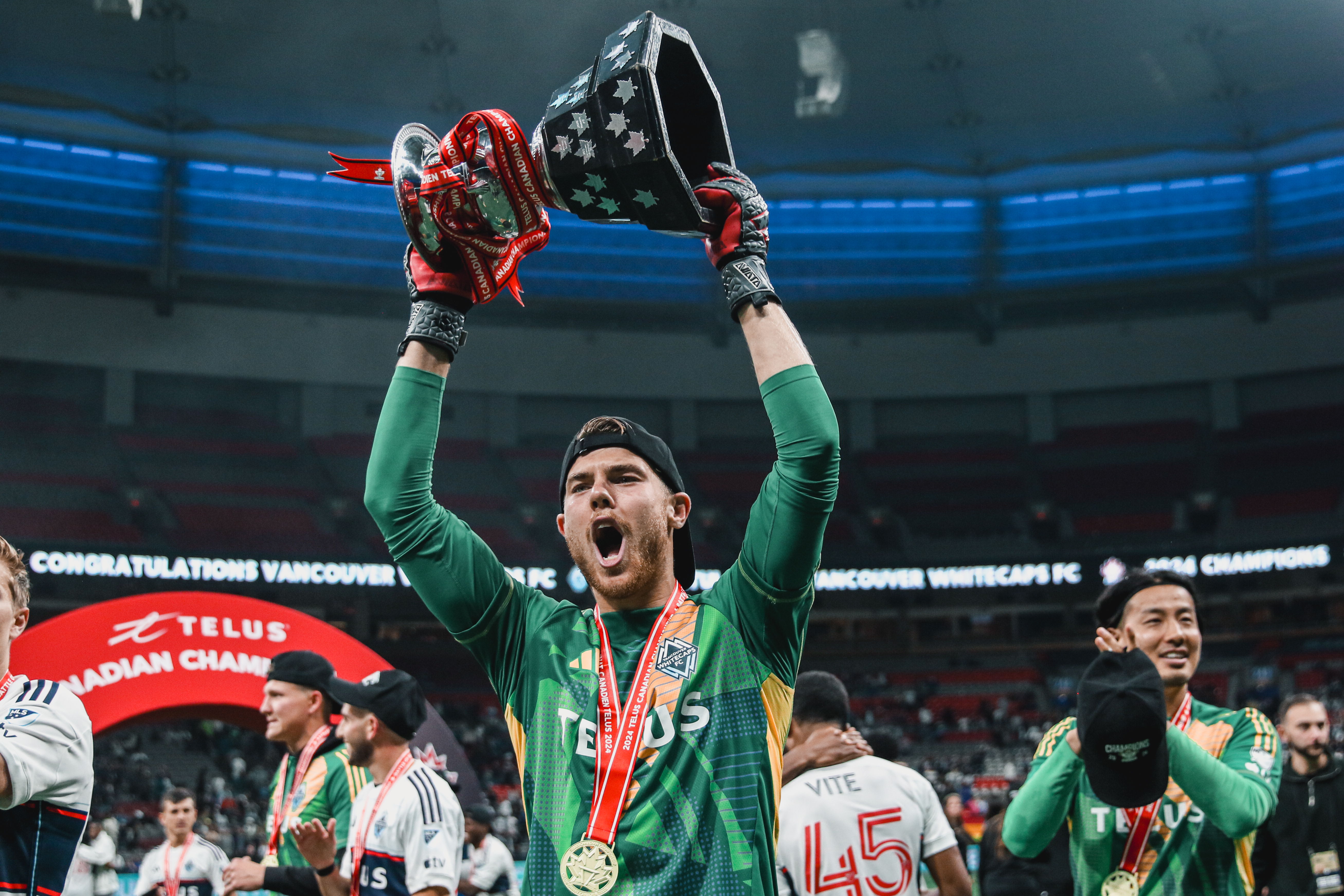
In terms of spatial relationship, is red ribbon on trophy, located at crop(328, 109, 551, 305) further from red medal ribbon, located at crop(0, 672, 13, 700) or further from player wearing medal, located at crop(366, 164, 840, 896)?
red medal ribbon, located at crop(0, 672, 13, 700)

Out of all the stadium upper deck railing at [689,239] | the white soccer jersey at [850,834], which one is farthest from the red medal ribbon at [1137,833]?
the stadium upper deck railing at [689,239]

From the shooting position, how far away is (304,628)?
8.40m

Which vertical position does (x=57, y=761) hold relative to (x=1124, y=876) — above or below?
above

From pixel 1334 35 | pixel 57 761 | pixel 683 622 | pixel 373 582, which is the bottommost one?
pixel 57 761

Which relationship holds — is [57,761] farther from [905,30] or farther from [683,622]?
[905,30]

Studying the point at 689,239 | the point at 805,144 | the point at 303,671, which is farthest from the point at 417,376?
the point at 805,144

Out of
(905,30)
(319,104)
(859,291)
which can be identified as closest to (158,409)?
(319,104)

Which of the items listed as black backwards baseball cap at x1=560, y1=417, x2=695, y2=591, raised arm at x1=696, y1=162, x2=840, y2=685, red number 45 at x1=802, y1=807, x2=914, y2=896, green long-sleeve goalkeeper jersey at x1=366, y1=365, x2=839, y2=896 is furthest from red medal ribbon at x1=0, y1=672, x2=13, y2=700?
red number 45 at x1=802, y1=807, x2=914, y2=896

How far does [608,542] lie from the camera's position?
2.46m

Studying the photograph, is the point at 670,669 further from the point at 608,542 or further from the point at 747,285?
the point at 747,285

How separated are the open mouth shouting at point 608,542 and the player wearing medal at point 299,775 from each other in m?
2.91

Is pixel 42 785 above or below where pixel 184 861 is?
above

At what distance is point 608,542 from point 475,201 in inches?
29.4

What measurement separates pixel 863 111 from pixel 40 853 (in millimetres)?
23237
